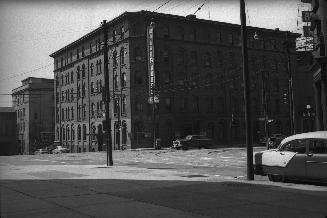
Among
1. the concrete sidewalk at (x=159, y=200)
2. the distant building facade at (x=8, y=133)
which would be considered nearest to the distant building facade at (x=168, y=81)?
the distant building facade at (x=8, y=133)

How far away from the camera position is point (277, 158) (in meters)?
14.3

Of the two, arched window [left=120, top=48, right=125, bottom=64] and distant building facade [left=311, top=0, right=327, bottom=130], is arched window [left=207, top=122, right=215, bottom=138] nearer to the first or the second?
arched window [left=120, top=48, right=125, bottom=64]

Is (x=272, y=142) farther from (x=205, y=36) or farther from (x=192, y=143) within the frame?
(x=205, y=36)

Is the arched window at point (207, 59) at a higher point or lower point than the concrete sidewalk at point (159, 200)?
higher

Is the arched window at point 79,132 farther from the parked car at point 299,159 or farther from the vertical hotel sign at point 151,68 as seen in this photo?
the parked car at point 299,159

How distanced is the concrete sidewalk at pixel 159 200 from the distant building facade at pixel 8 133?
86.9 meters

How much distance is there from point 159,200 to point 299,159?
5017 mm

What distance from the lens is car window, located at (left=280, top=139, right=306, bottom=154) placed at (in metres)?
13.8

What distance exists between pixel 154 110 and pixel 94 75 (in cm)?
1657

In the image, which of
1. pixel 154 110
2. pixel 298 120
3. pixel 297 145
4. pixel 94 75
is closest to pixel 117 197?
pixel 297 145

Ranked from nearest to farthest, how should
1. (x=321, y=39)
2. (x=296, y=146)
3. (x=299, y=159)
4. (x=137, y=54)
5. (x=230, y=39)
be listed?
(x=299, y=159)
(x=296, y=146)
(x=321, y=39)
(x=137, y=54)
(x=230, y=39)

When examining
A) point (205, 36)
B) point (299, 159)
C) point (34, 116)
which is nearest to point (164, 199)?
point (299, 159)

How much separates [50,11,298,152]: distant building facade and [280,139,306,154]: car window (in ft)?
133

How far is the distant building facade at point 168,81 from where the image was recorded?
59.0m
